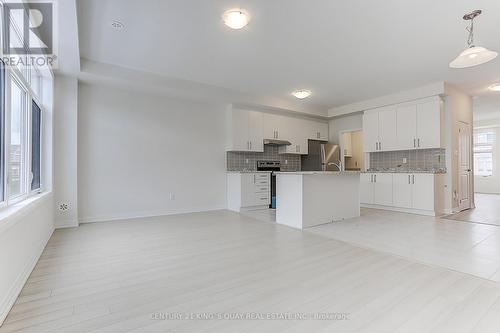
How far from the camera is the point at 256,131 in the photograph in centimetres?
627

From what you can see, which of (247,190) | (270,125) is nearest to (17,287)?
(247,190)

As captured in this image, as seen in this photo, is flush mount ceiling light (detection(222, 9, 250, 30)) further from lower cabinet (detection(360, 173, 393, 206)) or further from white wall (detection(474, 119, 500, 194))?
white wall (detection(474, 119, 500, 194))

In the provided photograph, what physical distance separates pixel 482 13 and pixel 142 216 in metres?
5.83

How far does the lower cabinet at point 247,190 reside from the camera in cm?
576

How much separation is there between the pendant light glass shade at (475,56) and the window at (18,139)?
4475 mm

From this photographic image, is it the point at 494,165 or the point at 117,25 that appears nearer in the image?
the point at 117,25

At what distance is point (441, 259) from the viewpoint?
2.61m

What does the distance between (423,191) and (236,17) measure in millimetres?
4830

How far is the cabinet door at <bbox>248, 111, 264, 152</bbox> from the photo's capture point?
6.20 metres

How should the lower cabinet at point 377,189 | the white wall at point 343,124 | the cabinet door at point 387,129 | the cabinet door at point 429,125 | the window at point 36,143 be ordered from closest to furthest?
the window at point 36,143
the cabinet door at point 429,125
the lower cabinet at point 377,189
the cabinet door at point 387,129
the white wall at point 343,124

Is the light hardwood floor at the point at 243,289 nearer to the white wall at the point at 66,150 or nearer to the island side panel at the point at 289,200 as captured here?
the island side panel at the point at 289,200

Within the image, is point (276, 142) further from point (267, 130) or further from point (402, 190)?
point (402, 190)

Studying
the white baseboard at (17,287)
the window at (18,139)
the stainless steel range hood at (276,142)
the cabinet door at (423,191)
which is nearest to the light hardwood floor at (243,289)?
the white baseboard at (17,287)

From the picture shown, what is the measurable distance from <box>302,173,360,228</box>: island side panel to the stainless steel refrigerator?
224cm
